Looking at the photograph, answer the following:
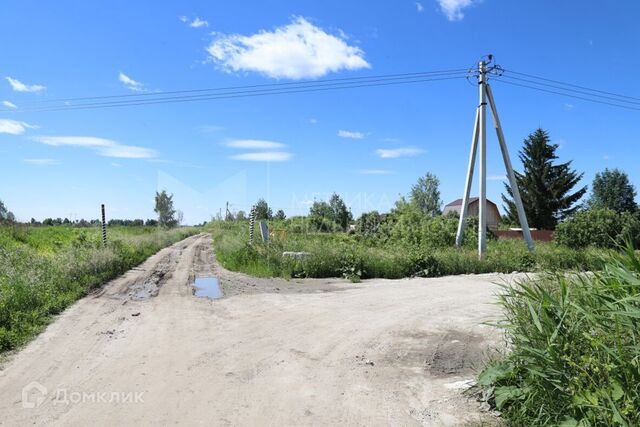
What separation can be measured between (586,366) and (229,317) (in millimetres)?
6638

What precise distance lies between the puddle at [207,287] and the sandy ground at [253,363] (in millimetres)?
905

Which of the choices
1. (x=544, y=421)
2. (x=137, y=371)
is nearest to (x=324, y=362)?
(x=137, y=371)

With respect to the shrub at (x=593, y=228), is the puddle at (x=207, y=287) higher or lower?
lower

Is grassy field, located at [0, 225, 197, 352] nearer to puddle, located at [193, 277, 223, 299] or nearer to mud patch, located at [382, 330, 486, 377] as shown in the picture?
puddle, located at [193, 277, 223, 299]

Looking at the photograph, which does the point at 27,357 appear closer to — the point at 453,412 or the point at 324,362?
the point at 324,362

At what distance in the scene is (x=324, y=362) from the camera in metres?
5.88

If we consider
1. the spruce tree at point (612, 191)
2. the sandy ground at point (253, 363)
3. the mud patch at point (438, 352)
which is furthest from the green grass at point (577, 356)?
the spruce tree at point (612, 191)

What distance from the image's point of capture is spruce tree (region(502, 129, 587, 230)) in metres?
42.4

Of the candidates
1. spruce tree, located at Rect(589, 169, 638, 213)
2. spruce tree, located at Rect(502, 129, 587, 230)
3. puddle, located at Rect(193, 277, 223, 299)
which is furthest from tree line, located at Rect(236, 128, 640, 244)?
spruce tree, located at Rect(589, 169, 638, 213)

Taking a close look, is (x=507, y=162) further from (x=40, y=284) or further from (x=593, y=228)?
(x=40, y=284)

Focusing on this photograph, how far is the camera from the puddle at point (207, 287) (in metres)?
11.4

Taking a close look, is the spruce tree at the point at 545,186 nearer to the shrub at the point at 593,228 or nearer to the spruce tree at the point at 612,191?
the shrub at the point at 593,228

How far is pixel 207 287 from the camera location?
12.9 metres

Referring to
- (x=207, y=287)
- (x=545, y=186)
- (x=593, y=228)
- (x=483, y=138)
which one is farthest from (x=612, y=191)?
(x=207, y=287)
